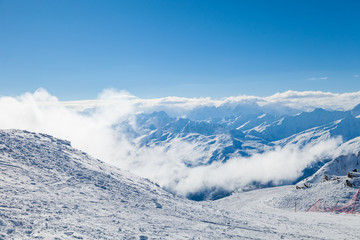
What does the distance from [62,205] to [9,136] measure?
76.2ft

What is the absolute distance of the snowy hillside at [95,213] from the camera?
17672mm

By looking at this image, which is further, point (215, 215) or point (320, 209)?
point (320, 209)

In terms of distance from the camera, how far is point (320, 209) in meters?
43.2

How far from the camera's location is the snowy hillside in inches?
696

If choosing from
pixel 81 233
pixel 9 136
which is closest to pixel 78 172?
pixel 9 136

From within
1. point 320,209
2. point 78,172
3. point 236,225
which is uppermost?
point 78,172

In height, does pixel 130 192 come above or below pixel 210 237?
above

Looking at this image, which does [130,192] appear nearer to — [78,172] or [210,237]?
[78,172]

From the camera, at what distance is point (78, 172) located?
107 ft

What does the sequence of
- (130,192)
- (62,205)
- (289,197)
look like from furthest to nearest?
(289,197), (130,192), (62,205)

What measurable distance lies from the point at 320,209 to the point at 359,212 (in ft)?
21.1

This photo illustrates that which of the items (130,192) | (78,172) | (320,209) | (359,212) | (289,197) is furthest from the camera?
(289,197)

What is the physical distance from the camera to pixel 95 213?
21.4 m

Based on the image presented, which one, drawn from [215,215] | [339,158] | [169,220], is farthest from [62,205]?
[339,158]
